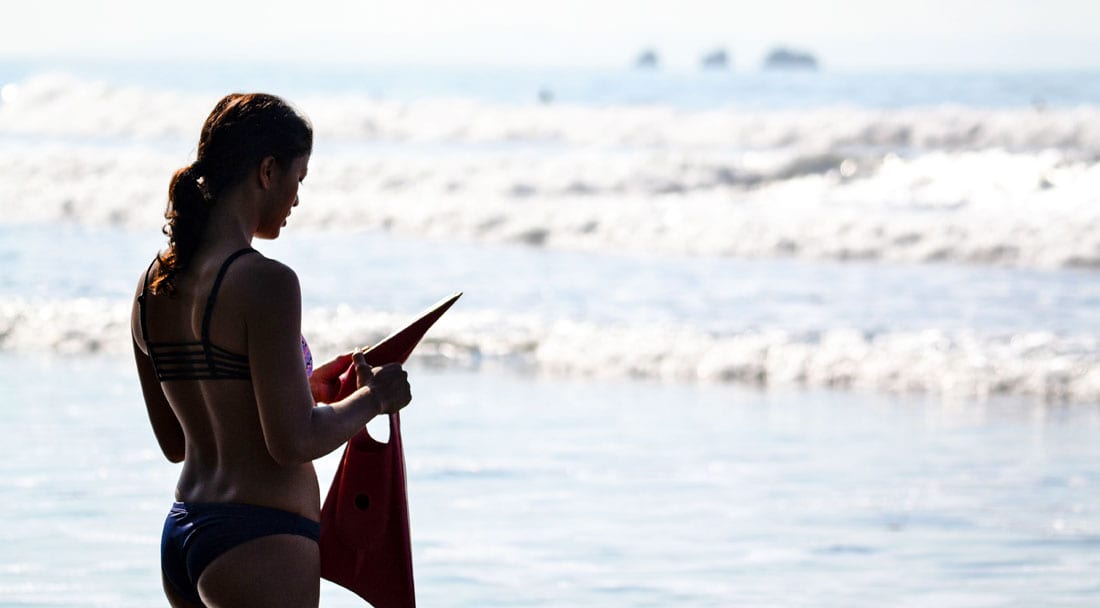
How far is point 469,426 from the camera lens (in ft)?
25.8

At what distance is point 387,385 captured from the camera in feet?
8.36

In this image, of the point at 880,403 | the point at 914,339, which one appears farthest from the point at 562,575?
the point at 914,339

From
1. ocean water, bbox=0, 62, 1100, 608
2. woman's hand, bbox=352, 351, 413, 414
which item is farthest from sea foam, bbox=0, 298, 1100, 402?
woman's hand, bbox=352, 351, 413, 414

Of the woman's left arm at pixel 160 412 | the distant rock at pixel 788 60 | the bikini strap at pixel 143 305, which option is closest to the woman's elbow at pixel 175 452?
the woman's left arm at pixel 160 412

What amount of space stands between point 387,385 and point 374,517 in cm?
30

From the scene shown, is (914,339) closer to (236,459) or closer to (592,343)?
(592,343)

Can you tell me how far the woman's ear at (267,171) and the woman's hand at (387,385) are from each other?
0.34 meters

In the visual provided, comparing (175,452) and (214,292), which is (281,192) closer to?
(214,292)

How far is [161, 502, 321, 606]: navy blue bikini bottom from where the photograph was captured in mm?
2518

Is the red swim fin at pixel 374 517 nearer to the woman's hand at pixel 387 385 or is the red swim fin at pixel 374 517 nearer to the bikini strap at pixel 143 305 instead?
the woman's hand at pixel 387 385

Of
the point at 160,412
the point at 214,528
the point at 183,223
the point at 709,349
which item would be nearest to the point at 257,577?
the point at 214,528

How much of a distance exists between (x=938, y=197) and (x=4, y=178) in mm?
13713

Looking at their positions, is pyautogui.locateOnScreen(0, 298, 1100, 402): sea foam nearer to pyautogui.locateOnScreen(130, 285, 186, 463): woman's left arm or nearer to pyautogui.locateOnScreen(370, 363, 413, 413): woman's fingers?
pyautogui.locateOnScreen(130, 285, 186, 463): woman's left arm

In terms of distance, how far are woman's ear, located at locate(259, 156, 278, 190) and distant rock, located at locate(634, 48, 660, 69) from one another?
8241cm
